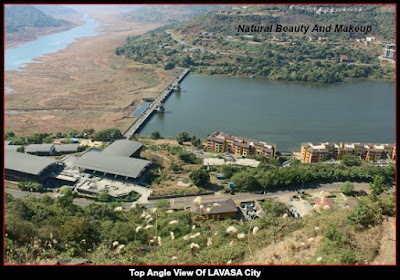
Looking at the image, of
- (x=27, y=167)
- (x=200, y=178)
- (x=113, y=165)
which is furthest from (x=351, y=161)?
(x=27, y=167)

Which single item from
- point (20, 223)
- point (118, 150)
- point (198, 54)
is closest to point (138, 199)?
point (118, 150)

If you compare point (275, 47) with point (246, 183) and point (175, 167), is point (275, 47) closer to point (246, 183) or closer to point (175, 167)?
point (175, 167)

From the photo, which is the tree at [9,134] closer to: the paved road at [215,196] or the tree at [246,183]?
the paved road at [215,196]

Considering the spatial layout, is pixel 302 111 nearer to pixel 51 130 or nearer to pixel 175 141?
pixel 175 141

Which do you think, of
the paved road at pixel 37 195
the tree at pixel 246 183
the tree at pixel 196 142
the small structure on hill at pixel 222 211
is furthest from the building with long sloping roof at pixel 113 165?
the tree at pixel 196 142

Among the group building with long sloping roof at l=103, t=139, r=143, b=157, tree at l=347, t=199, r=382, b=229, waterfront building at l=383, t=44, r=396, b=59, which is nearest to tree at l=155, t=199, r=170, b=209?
building with long sloping roof at l=103, t=139, r=143, b=157

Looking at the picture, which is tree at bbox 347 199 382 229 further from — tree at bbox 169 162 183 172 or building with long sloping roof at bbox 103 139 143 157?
building with long sloping roof at bbox 103 139 143 157
